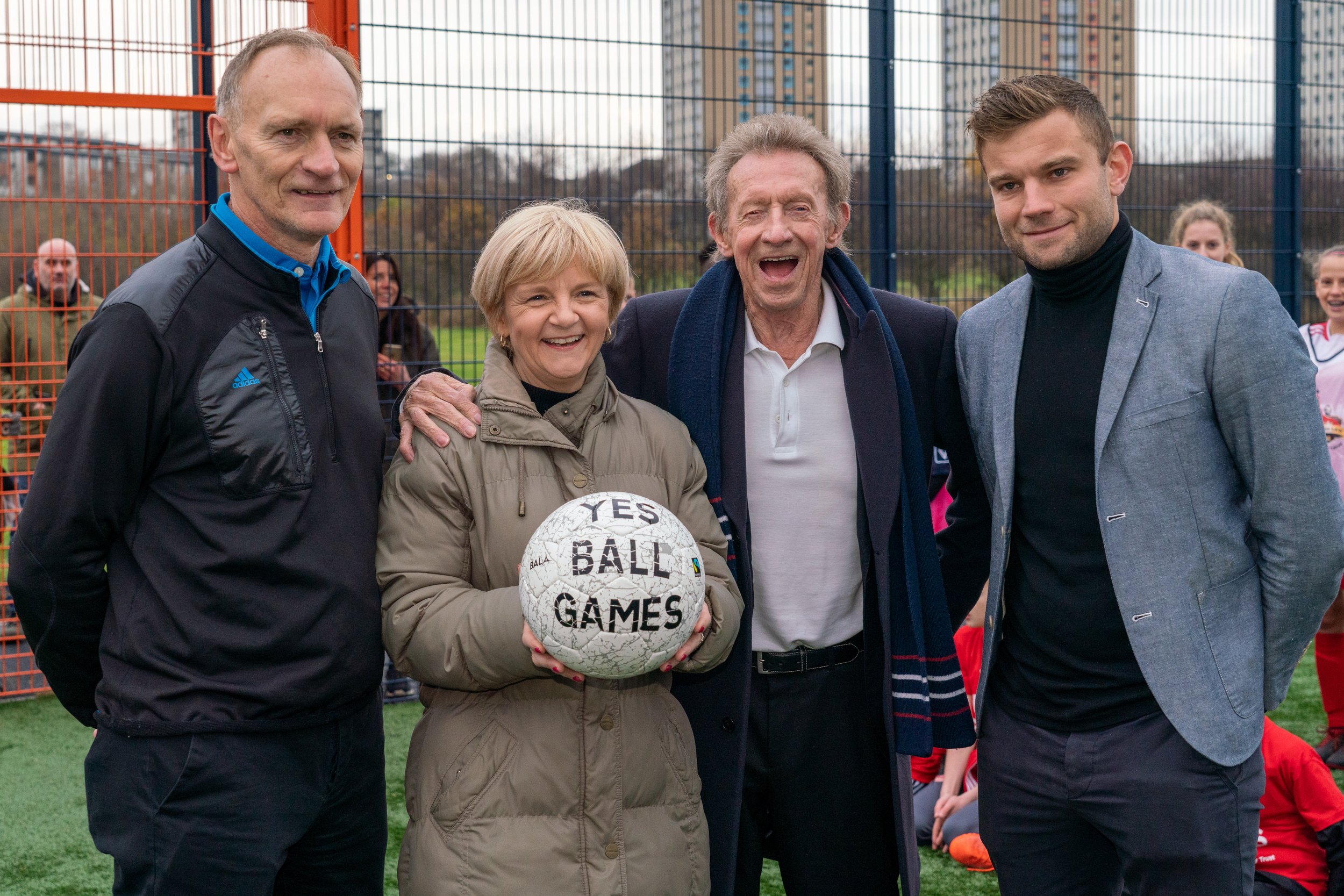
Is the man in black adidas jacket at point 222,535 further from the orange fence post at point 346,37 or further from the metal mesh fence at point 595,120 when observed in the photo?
the orange fence post at point 346,37

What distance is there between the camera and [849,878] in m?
2.87

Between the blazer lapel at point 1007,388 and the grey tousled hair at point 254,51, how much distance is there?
1.57 meters

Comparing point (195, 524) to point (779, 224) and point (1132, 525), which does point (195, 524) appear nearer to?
point (779, 224)

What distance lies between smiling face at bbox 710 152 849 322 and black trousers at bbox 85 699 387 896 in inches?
54.2

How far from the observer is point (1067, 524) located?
2590 mm

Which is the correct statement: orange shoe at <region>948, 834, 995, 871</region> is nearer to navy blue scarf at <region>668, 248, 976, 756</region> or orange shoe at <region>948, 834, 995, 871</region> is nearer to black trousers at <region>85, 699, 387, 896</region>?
navy blue scarf at <region>668, 248, 976, 756</region>

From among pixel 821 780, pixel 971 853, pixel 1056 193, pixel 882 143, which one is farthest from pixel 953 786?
pixel 882 143

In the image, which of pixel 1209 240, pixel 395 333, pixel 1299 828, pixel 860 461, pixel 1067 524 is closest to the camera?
pixel 1067 524

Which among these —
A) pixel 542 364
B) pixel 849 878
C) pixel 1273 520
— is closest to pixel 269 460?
pixel 542 364

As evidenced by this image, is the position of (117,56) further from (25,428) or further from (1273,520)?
(1273,520)

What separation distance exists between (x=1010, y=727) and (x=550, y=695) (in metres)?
1.07

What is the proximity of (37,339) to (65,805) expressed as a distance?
2248mm

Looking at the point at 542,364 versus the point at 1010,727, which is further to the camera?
the point at 1010,727

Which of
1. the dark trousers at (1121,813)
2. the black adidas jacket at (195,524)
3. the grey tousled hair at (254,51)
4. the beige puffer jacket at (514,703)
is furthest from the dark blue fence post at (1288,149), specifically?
the black adidas jacket at (195,524)
